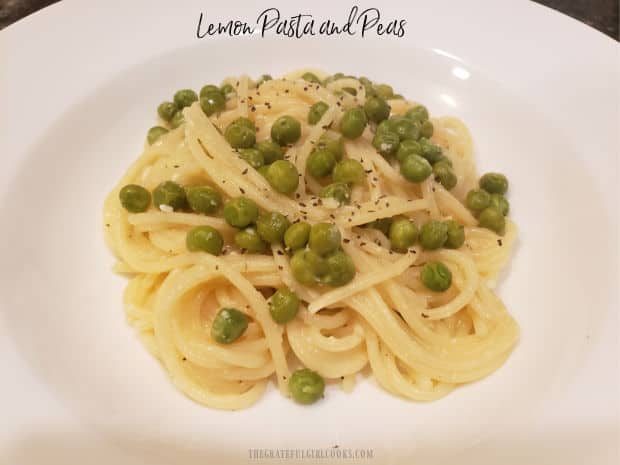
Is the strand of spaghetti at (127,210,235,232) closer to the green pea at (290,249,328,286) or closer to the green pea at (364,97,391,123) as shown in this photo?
the green pea at (290,249,328,286)

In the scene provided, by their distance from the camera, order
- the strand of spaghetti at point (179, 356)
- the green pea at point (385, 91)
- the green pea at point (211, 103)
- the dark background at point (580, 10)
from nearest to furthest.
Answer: the strand of spaghetti at point (179, 356) → the green pea at point (211, 103) → the green pea at point (385, 91) → the dark background at point (580, 10)

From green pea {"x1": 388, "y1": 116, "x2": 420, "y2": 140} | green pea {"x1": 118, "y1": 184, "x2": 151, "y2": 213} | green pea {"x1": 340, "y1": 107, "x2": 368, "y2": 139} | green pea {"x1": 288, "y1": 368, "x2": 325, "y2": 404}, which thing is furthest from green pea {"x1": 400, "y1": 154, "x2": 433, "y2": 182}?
green pea {"x1": 118, "y1": 184, "x2": 151, "y2": 213}

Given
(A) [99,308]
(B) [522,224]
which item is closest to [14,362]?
(A) [99,308]

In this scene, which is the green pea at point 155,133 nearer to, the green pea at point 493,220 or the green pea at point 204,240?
the green pea at point 204,240

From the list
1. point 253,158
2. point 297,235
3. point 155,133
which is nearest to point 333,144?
point 253,158

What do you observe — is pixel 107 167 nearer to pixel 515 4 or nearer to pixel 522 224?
pixel 522 224

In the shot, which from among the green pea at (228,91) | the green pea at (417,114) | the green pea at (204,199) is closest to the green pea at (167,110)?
the green pea at (228,91)

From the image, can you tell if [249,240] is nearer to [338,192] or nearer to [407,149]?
[338,192]
